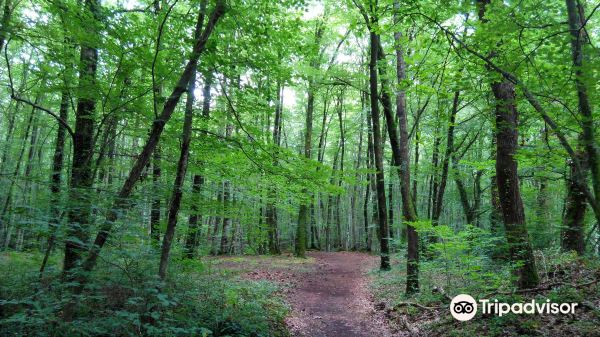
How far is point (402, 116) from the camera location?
32.2 ft

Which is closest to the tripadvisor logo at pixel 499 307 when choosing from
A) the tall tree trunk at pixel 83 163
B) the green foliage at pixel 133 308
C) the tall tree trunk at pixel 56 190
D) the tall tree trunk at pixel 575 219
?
the green foliage at pixel 133 308

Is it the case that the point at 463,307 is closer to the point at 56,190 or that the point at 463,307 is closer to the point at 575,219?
A: the point at 575,219

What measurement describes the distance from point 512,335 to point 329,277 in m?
8.43

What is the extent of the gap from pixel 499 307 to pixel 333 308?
13.4ft

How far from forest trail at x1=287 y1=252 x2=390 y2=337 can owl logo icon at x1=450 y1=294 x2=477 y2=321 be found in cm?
142

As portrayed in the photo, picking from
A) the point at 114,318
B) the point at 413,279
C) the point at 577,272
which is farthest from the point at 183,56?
the point at 577,272

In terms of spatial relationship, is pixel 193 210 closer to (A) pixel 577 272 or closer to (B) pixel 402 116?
(B) pixel 402 116

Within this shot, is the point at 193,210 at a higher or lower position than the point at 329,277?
higher

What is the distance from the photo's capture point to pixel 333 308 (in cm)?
865

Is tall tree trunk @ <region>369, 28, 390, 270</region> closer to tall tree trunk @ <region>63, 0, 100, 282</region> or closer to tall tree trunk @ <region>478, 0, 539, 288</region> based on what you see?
tall tree trunk @ <region>478, 0, 539, 288</region>

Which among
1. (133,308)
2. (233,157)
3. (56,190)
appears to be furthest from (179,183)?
(133,308)

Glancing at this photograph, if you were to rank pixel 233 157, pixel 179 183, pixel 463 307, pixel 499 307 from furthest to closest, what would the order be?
pixel 233 157 → pixel 463 307 → pixel 499 307 → pixel 179 183

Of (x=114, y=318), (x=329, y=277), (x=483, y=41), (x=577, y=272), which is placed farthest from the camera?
(x=329, y=277)

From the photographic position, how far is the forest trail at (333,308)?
6932 mm
